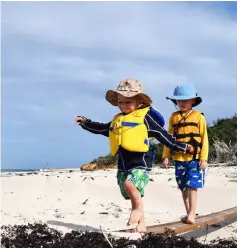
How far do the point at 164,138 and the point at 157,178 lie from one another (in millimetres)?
4933

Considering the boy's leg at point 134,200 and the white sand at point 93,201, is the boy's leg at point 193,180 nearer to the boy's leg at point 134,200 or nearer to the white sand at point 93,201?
the white sand at point 93,201

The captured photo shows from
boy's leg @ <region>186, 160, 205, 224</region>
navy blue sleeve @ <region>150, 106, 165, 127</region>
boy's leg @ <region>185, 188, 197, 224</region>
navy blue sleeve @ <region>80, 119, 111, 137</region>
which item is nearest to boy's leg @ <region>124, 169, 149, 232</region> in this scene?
navy blue sleeve @ <region>150, 106, 165, 127</region>

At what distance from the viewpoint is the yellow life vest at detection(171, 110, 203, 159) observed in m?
Answer: 6.04

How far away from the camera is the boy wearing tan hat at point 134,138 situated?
5.16 m

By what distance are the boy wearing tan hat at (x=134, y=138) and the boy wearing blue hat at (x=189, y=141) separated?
495 millimetres

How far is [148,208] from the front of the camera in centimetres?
770

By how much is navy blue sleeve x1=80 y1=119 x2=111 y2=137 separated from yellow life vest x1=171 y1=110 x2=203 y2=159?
98 centimetres

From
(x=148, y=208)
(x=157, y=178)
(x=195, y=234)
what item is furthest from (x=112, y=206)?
(x=157, y=178)

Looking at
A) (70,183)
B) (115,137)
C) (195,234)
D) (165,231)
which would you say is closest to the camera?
(165,231)

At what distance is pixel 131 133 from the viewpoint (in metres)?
5.20

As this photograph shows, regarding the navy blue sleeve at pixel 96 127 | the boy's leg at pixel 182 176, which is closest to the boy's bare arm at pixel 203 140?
the boy's leg at pixel 182 176

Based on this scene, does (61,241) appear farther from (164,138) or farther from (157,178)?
(157,178)

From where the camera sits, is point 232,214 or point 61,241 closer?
point 61,241

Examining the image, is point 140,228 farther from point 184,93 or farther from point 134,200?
point 184,93
